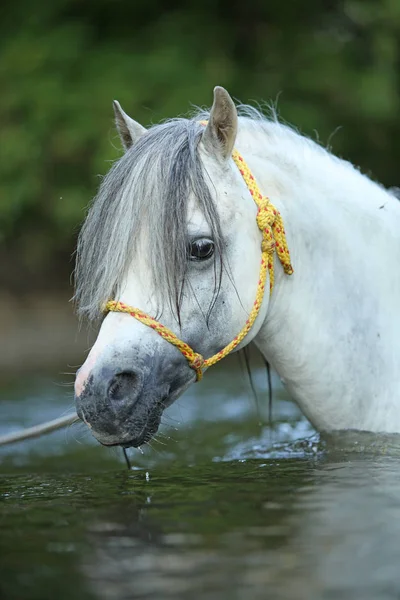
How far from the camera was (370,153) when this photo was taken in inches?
413

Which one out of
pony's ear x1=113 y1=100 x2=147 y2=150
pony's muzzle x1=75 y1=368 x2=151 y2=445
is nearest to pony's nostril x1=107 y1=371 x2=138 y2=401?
pony's muzzle x1=75 y1=368 x2=151 y2=445

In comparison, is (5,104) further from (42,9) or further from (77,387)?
(77,387)

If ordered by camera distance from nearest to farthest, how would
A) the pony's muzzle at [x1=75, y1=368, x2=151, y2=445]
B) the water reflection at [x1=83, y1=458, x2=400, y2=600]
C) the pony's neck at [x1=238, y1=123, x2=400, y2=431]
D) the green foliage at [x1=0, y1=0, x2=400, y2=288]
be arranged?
the water reflection at [x1=83, y1=458, x2=400, y2=600]
the pony's muzzle at [x1=75, y1=368, x2=151, y2=445]
the pony's neck at [x1=238, y1=123, x2=400, y2=431]
the green foliage at [x1=0, y1=0, x2=400, y2=288]

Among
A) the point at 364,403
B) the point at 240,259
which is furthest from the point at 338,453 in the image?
the point at 240,259

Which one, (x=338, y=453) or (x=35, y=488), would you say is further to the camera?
(x=338, y=453)

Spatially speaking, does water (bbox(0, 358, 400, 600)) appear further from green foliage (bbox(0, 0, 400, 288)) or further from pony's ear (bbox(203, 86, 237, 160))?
green foliage (bbox(0, 0, 400, 288))

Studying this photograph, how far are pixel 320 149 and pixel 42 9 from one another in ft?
26.3

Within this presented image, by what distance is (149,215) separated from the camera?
237 cm

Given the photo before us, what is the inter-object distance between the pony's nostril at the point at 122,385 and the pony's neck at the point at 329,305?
0.56 meters

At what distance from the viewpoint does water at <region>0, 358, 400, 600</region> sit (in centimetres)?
154

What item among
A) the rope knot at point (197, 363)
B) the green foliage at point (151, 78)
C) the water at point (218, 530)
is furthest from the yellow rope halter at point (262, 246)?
the green foliage at point (151, 78)

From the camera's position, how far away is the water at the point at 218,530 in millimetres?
1539

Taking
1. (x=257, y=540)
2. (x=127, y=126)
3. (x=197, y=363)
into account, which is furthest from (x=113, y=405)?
(x=127, y=126)

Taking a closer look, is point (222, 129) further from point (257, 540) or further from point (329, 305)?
point (257, 540)
